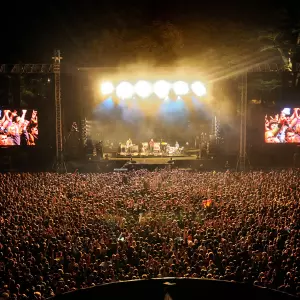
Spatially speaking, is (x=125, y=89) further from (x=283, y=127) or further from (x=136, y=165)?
(x=283, y=127)

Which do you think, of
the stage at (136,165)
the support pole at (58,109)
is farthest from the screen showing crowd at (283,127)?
the support pole at (58,109)

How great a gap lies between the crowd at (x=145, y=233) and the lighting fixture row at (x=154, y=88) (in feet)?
25.8

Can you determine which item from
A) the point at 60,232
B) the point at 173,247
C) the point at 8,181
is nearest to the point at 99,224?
the point at 60,232

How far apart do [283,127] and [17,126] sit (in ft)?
45.6

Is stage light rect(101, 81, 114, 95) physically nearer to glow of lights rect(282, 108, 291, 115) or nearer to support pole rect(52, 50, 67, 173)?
support pole rect(52, 50, 67, 173)

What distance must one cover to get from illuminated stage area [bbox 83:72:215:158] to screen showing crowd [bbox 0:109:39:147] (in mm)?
3520

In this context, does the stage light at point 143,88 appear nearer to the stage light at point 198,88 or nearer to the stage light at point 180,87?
the stage light at point 180,87

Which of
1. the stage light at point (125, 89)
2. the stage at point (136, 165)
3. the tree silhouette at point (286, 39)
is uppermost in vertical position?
the tree silhouette at point (286, 39)

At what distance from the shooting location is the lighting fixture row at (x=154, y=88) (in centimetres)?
2238

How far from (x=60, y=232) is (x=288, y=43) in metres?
24.6

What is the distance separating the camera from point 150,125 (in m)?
32.0

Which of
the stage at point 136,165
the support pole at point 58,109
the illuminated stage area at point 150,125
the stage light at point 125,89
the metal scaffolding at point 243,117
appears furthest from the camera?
the illuminated stage area at point 150,125

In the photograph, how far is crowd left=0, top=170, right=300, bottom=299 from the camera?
7699 mm

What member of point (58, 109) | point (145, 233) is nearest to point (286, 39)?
point (58, 109)
